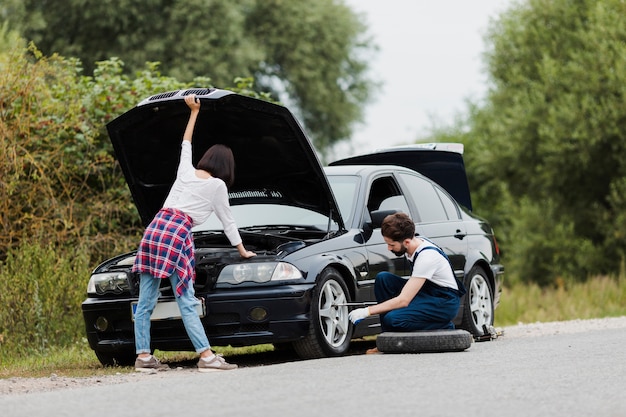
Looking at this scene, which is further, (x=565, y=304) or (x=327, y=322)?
(x=565, y=304)

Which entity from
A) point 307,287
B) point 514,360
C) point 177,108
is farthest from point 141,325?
point 514,360

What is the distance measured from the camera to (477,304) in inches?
435

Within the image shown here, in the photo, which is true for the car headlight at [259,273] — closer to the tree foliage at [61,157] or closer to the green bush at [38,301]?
the green bush at [38,301]

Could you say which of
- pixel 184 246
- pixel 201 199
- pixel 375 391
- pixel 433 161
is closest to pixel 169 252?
pixel 184 246

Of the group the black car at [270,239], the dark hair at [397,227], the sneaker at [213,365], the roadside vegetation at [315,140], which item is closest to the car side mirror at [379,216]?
the black car at [270,239]

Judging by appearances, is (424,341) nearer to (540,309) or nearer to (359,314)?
(359,314)

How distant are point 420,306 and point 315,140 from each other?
30.1 m

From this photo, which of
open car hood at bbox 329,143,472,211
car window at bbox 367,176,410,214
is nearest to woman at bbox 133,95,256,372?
car window at bbox 367,176,410,214

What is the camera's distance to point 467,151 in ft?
162

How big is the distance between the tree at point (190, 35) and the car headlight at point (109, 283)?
2132cm

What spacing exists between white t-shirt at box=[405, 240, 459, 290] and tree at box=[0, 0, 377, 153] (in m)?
21.8

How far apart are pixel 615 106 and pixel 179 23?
1331cm

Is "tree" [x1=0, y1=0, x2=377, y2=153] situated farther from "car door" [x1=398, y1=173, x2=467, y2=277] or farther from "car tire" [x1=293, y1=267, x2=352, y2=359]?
"car tire" [x1=293, y1=267, x2=352, y2=359]

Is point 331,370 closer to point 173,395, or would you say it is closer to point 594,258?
point 173,395
